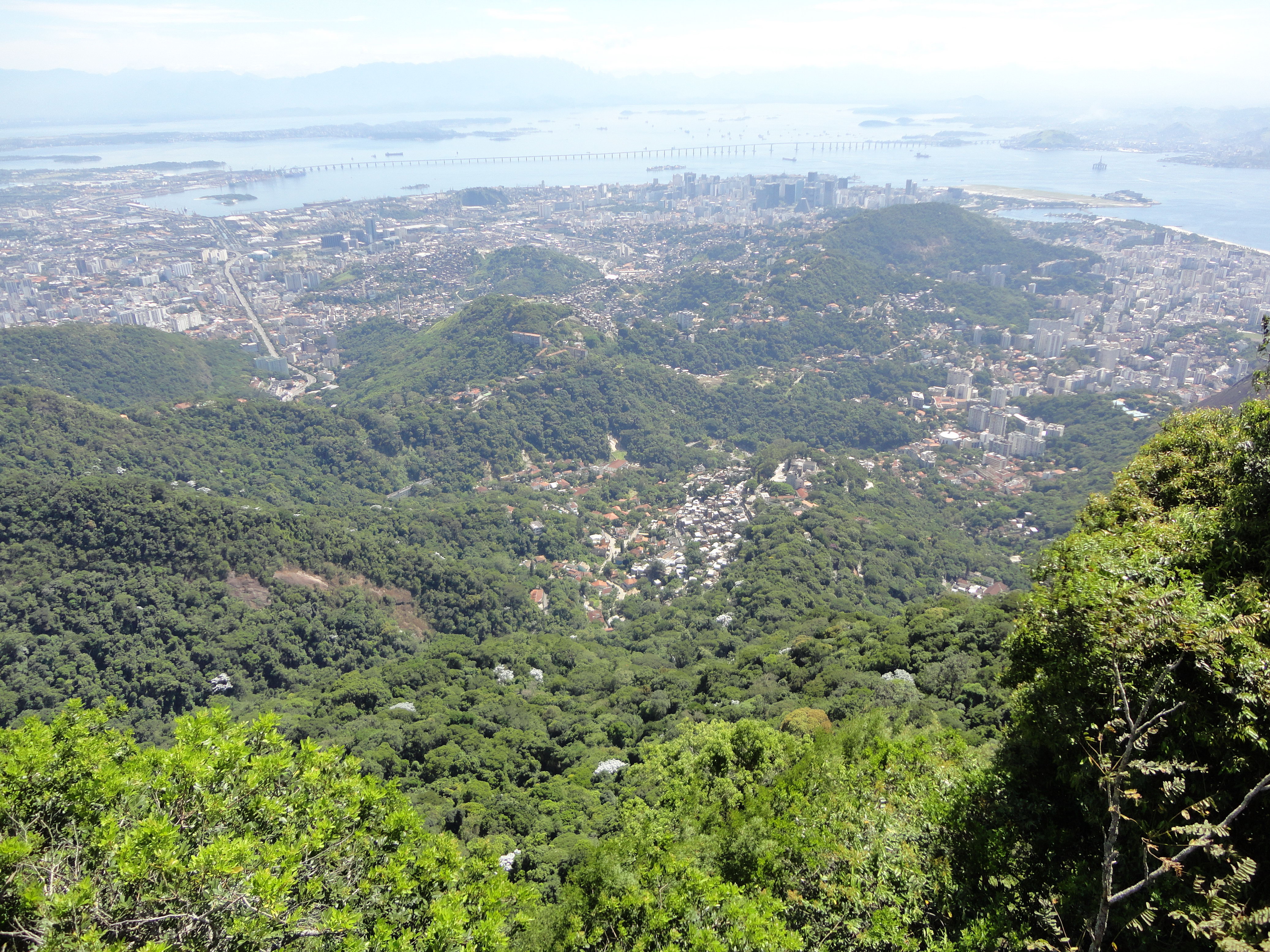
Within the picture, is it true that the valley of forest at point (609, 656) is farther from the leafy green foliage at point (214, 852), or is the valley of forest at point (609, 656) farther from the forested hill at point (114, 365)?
the forested hill at point (114, 365)

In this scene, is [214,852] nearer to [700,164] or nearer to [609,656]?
[609,656]

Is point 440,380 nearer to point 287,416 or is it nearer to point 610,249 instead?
point 287,416

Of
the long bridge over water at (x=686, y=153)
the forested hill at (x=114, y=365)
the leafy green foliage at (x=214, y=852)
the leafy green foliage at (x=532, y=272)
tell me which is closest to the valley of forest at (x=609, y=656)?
the leafy green foliage at (x=214, y=852)

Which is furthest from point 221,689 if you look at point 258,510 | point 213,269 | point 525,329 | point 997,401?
point 213,269

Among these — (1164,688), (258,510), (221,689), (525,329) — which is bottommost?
(221,689)

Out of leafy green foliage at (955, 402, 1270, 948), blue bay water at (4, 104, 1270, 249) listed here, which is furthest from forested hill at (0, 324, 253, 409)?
blue bay water at (4, 104, 1270, 249)

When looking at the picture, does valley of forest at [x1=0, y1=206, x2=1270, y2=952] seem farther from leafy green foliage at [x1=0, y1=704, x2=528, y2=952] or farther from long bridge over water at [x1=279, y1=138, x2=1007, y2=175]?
long bridge over water at [x1=279, y1=138, x2=1007, y2=175]

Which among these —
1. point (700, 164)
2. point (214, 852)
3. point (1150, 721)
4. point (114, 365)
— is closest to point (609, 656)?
point (214, 852)
